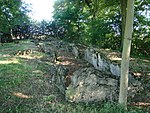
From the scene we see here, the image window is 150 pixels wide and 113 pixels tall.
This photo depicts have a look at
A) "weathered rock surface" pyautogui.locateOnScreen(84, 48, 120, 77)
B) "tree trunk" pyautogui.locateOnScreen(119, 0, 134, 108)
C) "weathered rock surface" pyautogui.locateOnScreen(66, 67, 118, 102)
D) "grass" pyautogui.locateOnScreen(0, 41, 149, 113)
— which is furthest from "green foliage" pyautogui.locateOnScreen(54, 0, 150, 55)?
"tree trunk" pyautogui.locateOnScreen(119, 0, 134, 108)

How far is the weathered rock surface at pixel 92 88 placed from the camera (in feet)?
21.8

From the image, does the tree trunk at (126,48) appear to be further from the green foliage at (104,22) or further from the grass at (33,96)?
the green foliage at (104,22)

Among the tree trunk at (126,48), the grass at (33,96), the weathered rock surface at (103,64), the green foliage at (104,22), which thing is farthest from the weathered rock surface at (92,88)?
the green foliage at (104,22)

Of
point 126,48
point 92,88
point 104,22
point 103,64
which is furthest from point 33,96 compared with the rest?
point 104,22

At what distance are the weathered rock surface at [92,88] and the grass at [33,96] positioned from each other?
283 millimetres

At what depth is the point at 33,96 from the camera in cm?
694

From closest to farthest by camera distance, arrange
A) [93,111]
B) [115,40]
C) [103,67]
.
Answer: [93,111], [103,67], [115,40]

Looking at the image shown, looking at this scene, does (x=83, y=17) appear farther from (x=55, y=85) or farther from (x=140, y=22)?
(x=55, y=85)

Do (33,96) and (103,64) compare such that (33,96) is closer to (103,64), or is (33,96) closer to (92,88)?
(92,88)

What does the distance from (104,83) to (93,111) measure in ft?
4.21

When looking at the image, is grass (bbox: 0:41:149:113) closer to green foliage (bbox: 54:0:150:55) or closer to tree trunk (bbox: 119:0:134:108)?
tree trunk (bbox: 119:0:134:108)

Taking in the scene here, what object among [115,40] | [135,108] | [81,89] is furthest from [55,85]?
[115,40]

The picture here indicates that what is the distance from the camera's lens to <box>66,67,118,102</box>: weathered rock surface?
6.65m

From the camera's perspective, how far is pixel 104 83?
6914mm
